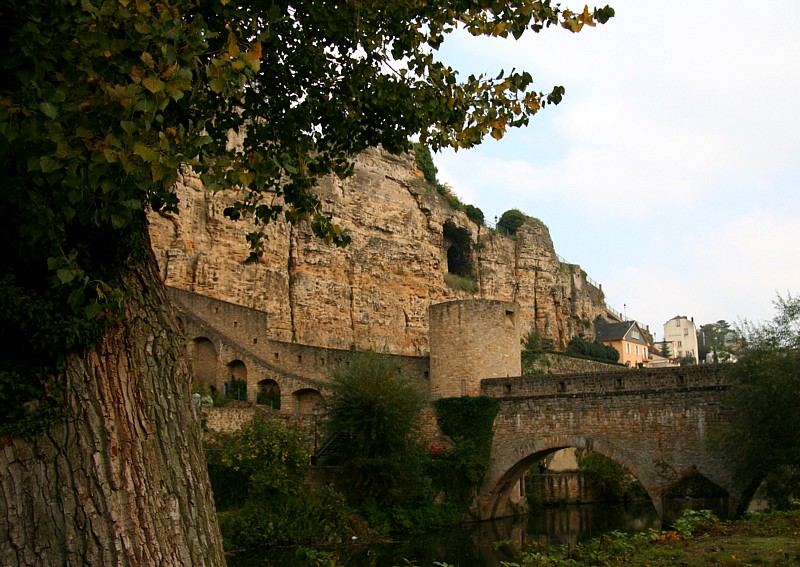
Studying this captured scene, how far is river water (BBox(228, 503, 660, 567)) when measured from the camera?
16.7 metres

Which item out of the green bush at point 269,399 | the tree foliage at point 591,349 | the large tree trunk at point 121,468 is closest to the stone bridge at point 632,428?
the green bush at point 269,399

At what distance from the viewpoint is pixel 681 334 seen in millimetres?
86188

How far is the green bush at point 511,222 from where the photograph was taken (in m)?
51.4

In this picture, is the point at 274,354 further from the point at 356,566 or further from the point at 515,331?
the point at 356,566

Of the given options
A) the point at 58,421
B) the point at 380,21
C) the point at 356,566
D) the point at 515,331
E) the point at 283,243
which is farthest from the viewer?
the point at 283,243

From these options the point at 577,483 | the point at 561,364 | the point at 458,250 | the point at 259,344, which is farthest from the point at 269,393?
the point at 458,250

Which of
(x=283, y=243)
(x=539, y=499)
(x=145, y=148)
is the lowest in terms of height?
(x=539, y=499)

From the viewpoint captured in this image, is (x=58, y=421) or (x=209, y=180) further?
(x=209, y=180)

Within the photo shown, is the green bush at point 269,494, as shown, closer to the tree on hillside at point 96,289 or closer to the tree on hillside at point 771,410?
the tree on hillside at point 771,410

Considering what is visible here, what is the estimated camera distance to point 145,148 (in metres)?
3.71

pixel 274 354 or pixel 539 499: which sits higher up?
pixel 274 354

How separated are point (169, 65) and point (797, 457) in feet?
53.5

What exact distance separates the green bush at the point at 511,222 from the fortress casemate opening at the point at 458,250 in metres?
3.66

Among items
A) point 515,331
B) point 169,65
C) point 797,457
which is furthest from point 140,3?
point 515,331
